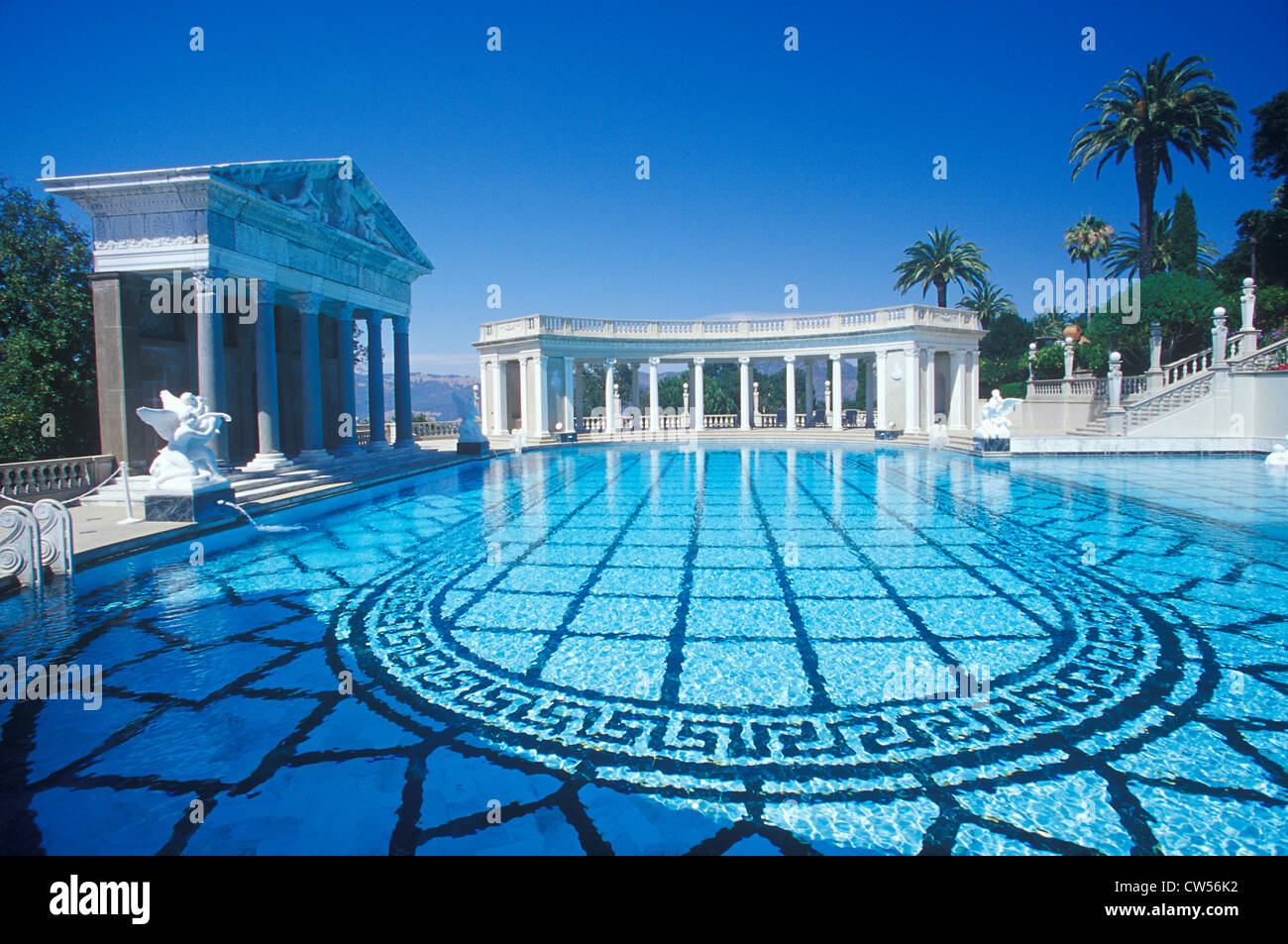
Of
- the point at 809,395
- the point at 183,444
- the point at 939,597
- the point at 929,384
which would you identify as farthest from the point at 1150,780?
the point at 809,395

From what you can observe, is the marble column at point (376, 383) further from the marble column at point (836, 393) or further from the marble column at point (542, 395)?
the marble column at point (836, 393)

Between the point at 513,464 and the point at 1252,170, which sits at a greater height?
the point at 1252,170

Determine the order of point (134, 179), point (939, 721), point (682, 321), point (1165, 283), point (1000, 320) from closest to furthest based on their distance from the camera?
point (939, 721) → point (134, 179) → point (1165, 283) → point (682, 321) → point (1000, 320)

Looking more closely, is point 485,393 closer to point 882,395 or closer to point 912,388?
point 882,395

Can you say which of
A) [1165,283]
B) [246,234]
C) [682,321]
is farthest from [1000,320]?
[246,234]

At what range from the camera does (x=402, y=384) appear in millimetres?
24156

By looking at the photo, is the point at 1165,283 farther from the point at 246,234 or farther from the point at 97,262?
the point at 97,262

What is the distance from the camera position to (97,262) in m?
14.2

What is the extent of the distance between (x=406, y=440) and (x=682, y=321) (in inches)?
701

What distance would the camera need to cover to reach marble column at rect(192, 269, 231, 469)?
1434cm

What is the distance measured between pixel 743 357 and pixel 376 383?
20.7 metres

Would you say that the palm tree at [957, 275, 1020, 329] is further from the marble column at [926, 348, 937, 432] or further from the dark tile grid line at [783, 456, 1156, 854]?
the dark tile grid line at [783, 456, 1156, 854]

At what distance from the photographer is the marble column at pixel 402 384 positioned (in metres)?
23.9

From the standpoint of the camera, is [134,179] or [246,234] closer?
[134,179]
